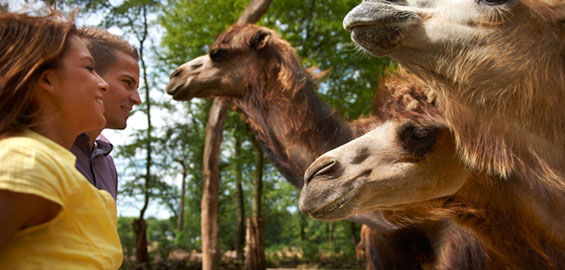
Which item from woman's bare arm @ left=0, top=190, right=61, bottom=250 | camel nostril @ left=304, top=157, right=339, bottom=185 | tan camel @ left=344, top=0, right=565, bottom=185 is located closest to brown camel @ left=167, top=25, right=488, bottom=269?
camel nostril @ left=304, top=157, right=339, bottom=185

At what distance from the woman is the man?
90cm

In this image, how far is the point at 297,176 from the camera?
14.3 feet

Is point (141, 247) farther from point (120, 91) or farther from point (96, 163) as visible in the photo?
point (120, 91)

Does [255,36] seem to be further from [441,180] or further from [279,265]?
[279,265]

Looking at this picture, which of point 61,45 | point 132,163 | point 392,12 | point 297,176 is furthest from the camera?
point 132,163

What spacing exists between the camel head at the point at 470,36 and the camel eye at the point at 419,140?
2.07 ft

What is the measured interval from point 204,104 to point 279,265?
17.6ft

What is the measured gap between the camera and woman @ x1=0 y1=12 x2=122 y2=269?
1.08 metres

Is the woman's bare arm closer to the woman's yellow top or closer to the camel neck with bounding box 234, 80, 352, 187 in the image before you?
the woman's yellow top

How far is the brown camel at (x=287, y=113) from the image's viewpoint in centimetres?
400

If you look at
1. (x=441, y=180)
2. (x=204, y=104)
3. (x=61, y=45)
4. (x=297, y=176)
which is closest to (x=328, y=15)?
(x=204, y=104)

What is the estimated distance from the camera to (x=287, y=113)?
14.6 feet

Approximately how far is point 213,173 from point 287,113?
287cm

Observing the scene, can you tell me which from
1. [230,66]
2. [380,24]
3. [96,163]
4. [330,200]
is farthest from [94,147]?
[230,66]
